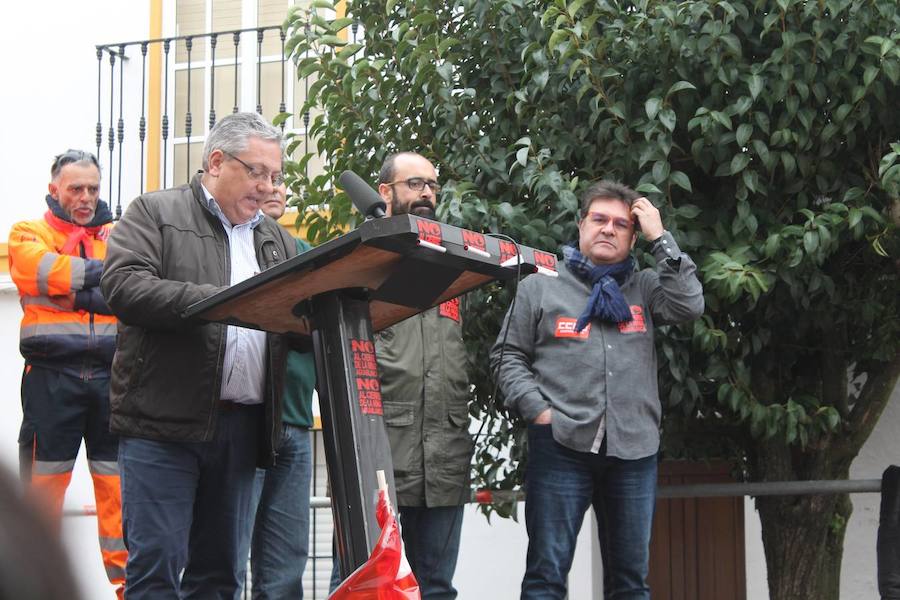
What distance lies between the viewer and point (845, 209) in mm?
4602

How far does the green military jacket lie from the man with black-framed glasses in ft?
4.63

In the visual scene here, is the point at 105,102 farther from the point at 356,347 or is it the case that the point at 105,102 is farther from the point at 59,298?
the point at 356,347

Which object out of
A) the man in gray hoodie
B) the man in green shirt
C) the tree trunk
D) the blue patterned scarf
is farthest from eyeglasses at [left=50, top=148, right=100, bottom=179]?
the tree trunk

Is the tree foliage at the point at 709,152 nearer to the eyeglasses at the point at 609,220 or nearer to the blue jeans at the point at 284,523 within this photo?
the eyeglasses at the point at 609,220

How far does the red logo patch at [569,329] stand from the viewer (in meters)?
4.56

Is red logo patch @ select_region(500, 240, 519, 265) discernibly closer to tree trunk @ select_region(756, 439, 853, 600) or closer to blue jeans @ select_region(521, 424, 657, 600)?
blue jeans @ select_region(521, 424, 657, 600)

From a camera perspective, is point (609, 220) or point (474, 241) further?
point (609, 220)

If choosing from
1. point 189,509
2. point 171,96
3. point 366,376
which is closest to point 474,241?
point 366,376

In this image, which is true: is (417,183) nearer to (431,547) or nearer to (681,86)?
(681,86)

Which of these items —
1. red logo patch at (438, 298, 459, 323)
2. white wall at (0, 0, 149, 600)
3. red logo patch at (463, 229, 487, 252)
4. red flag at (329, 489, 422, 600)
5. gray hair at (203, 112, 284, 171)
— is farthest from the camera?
white wall at (0, 0, 149, 600)

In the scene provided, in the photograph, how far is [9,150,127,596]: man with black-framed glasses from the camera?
5.18 meters

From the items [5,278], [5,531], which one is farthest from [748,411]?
[5,278]

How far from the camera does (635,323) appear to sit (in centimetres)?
461

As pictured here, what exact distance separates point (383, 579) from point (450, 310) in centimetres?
199
